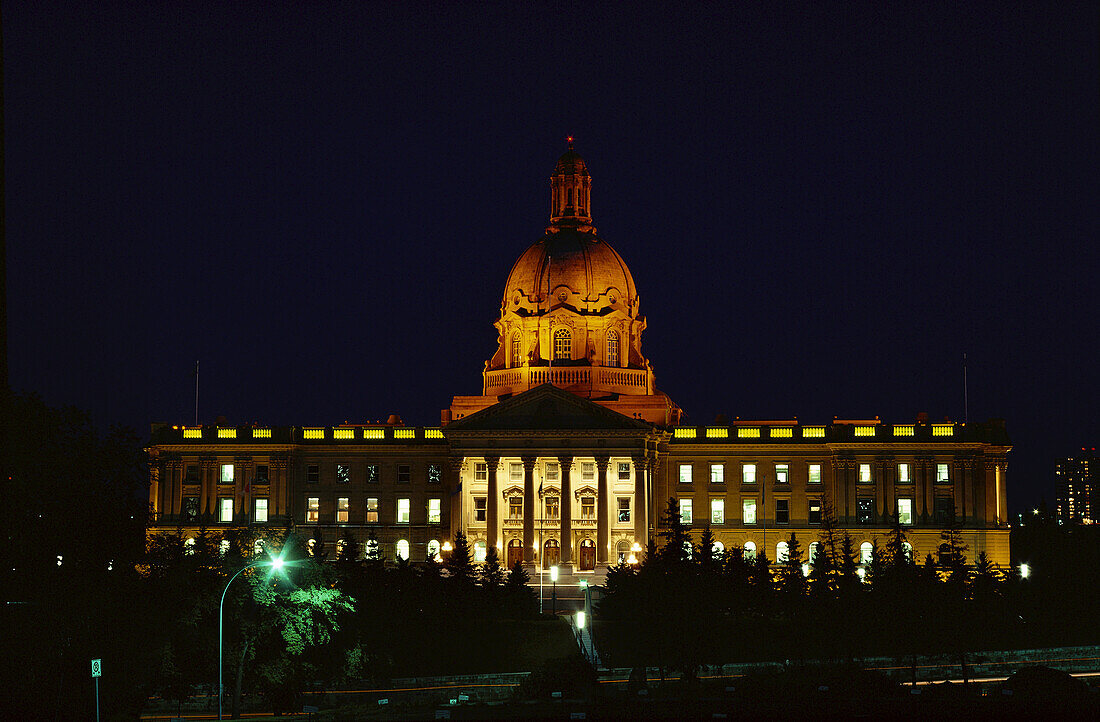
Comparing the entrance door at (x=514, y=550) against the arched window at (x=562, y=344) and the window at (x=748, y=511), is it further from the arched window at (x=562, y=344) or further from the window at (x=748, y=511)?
the window at (x=748, y=511)

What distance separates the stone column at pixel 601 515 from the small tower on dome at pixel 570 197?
2591cm

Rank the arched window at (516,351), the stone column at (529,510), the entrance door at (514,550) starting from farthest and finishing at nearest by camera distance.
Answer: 1. the arched window at (516,351)
2. the entrance door at (514,550)
3. the stone column at (529,510)

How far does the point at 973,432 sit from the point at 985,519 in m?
6.92

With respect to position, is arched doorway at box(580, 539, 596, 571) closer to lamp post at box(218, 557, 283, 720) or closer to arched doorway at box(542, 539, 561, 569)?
arched doorway at box(542, 539, 561, 569)

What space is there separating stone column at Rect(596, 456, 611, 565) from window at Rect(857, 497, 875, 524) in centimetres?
2127

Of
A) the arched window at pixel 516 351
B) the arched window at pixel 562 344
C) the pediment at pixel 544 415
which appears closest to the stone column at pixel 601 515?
the pediment at pixel 544 415

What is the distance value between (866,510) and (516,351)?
105ft

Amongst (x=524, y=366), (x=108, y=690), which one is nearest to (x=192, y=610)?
(x=108, y=690)

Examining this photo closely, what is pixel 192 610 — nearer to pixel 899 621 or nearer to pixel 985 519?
pixel 899 621

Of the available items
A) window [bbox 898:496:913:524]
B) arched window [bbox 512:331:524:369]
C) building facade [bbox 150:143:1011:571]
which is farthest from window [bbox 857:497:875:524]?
arched window [bbox 512:331:524:369]

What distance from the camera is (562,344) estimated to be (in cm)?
13488

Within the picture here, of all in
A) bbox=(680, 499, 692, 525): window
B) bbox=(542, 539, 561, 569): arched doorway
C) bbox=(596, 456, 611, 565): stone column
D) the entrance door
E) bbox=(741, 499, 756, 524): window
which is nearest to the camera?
bbox=(596, 456, 611, 565): stone column

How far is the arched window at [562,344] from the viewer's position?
5295 inches

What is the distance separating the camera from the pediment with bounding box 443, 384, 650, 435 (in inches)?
4840
